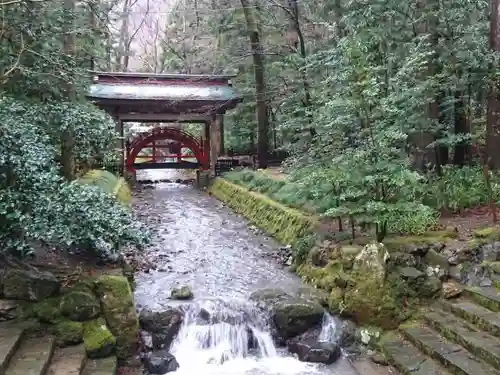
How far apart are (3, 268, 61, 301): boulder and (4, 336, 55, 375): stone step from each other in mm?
537

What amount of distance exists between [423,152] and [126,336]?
7042 mm

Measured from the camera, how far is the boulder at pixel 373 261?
6770 mm

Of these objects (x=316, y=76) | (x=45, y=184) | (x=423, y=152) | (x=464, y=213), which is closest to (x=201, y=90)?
(x=316, y=76)

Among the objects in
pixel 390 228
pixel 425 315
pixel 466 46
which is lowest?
pixel 425 315

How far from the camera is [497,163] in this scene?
962 cm

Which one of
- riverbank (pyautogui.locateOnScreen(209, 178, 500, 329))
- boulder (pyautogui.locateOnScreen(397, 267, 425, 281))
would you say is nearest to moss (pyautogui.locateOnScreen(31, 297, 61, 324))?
riverbank (pyautogui.locateOnScreen(209, 178, 500, 329))

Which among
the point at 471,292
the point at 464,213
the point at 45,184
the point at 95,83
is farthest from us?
the point at 95,83

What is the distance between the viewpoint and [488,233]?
7.27m

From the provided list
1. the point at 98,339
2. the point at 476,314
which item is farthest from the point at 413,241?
the point at 98,339

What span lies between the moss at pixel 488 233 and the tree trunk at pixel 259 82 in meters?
10.3

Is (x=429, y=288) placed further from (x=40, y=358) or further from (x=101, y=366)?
(x=40, y=358)

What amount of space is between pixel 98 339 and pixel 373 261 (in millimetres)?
3774

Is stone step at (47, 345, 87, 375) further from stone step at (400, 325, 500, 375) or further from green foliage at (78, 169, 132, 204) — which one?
green foliage at (78, 169, 132, 204)

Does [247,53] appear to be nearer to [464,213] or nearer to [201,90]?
[201,90]
